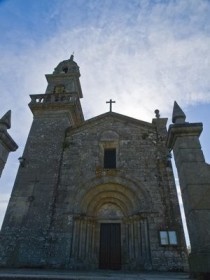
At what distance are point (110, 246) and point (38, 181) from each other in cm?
469

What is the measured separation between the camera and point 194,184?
15.4 ft

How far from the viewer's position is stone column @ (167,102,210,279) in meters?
4.09

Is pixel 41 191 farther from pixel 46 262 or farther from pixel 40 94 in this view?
pixel 40 94

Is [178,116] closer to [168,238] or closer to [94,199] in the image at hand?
[168,238]

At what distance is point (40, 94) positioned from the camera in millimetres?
15125

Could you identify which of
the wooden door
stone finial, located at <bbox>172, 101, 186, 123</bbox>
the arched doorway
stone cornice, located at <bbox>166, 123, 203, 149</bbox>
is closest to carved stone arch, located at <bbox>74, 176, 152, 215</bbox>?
the arched doorway

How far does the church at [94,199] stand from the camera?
9.37 m

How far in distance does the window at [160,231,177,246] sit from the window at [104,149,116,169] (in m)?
4.28

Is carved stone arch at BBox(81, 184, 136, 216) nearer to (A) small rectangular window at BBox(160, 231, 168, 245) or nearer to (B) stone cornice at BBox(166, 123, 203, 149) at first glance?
(A) small rectangular window at BBox(160, 231, 168, 245)

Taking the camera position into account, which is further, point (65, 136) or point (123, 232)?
point (65, 136)

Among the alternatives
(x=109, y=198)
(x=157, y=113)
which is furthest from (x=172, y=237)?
(x=157, y=113)

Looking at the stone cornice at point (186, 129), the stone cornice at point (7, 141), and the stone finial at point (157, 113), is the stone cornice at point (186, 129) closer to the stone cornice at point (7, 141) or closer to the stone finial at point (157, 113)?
the stone cornice at point (7, 141)

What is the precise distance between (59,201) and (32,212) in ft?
4.25

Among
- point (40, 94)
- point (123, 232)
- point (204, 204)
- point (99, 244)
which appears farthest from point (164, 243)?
point (40, 94)
